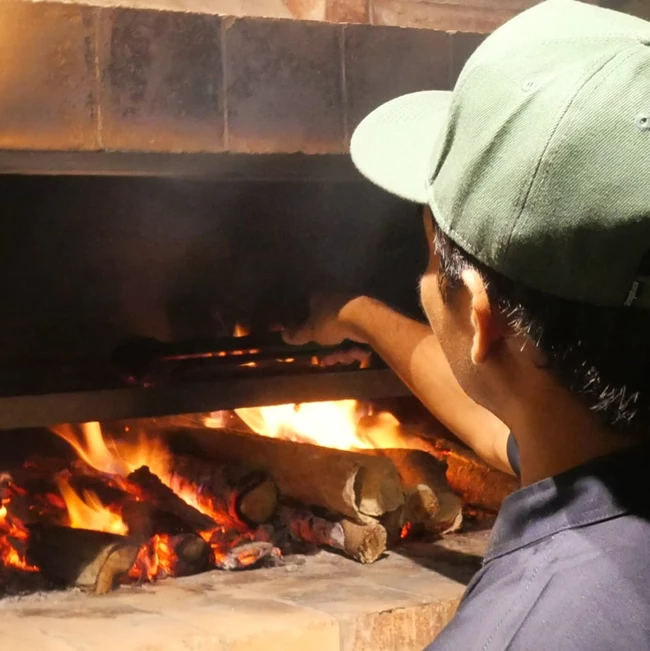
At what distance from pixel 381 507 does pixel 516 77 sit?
37.6 inches

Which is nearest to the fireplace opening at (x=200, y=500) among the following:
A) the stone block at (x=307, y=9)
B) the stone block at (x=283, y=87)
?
the stone block at (x=283, y=87)

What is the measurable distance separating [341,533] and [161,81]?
2.44 feet

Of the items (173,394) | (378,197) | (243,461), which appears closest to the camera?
(173,394)

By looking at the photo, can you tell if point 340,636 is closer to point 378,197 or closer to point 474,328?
point 474,328

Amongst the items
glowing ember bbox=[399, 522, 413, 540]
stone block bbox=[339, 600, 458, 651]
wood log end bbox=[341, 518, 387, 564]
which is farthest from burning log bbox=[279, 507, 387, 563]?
stone block bbox=[339, 600, 458, 651]

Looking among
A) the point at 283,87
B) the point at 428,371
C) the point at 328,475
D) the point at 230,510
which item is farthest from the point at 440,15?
the point at 230,510

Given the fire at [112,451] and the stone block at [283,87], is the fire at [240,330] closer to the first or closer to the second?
the fire at [112,451]

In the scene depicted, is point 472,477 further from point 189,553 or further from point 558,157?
point 558,157

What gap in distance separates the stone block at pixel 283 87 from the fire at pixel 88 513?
624 millimetres

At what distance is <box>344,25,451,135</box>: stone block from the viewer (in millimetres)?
1345

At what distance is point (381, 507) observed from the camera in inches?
57.8

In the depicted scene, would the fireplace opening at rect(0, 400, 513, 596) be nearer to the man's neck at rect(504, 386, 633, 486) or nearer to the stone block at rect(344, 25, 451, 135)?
the stone block at rect(344, 25, 451, 135)

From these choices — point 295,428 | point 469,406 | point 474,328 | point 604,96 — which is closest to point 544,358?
point 474,328

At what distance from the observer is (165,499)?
5.02ft
